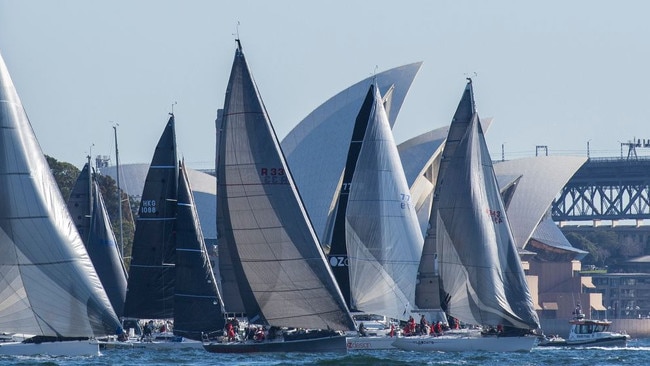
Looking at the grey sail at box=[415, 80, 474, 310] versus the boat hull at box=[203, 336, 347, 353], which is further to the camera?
the grey sail at box=[415, 80, 474, 310]

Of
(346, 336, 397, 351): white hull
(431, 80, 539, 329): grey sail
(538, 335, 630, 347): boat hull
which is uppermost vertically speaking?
(431, 80, 539, 329): grey sail

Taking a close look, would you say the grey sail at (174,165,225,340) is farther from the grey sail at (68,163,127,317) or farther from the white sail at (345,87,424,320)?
the grey sail at (68,163,127,317)

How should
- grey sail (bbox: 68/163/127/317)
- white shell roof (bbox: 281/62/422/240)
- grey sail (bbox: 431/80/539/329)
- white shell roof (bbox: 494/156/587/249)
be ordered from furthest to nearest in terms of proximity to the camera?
white shell roof (bbox: 494/156/587/249)
white shell roof (bbox: 281/62/422/240)
grey sail (bbox: 68/163/127/317)
grey sail (bbox: 431/80/539/329)

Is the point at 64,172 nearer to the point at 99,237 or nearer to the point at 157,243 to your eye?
the point at 99,237

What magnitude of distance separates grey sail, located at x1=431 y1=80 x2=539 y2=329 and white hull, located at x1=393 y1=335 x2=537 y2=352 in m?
0.43

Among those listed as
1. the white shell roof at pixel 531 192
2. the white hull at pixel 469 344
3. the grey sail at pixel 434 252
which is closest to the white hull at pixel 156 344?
the white hull at pixel 469 344

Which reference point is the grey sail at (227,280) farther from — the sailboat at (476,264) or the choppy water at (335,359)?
the sailboat at (476,264)

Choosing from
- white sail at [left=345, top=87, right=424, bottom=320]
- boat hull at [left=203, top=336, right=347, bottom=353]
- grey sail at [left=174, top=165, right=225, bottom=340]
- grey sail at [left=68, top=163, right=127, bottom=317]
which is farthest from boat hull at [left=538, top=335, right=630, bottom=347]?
boat hull at [left=203, top=336, right=347, bottom=353]

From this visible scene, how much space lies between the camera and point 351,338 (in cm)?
4812

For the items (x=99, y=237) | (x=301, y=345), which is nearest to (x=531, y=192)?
(x=99, y=237)

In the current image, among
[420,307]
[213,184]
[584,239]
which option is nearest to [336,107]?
[213,184]

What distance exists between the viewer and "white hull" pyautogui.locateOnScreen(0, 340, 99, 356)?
39.3m

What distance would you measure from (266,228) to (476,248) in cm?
865

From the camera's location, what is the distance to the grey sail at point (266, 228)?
40.3 meters
